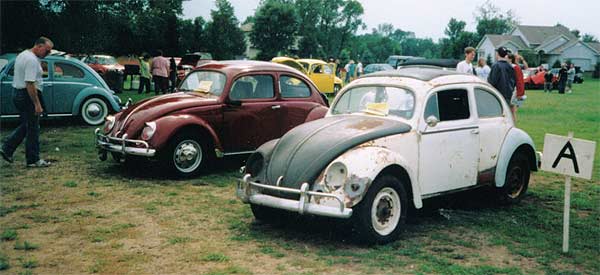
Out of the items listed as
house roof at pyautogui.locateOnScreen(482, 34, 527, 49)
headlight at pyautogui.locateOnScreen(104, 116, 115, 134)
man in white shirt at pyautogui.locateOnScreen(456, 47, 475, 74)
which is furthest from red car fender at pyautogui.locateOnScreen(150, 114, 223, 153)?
house roof at pyautogui.locateOnScreen(482, 34, 527, 49)

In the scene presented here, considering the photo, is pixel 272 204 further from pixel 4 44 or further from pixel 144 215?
pixel 4 44

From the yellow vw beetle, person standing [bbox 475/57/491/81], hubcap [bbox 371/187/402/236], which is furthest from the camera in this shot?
the yellow vw beetle

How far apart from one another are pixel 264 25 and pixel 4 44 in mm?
50985

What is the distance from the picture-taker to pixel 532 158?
25.2 ft

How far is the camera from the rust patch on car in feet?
19.8

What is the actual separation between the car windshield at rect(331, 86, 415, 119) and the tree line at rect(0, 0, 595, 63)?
1060 cm

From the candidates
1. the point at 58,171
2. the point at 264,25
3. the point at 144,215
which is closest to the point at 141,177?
the point at 58,171

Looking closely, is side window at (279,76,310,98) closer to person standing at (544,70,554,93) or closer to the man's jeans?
the man's jeans

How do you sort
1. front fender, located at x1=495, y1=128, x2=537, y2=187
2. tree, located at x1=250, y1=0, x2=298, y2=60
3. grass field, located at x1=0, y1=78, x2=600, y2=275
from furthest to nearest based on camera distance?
tree, located at x1=250, y1=0, x2=298, y2=60 → front fender, located at x1=495, y1=128, x2=537, y2=187 → grass field, located at x1=0, y1=78, x2=600, y2=275

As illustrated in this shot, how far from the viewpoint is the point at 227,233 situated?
6.10 meters

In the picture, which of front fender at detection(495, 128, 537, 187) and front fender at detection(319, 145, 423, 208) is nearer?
front fender at detection(319, 145, 423, 208)

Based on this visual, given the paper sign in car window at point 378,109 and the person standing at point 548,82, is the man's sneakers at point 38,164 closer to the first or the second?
the paper sign in car window at point 378,109

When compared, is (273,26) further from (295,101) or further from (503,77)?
(295,101)

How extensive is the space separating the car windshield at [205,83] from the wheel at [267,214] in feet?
10.4
